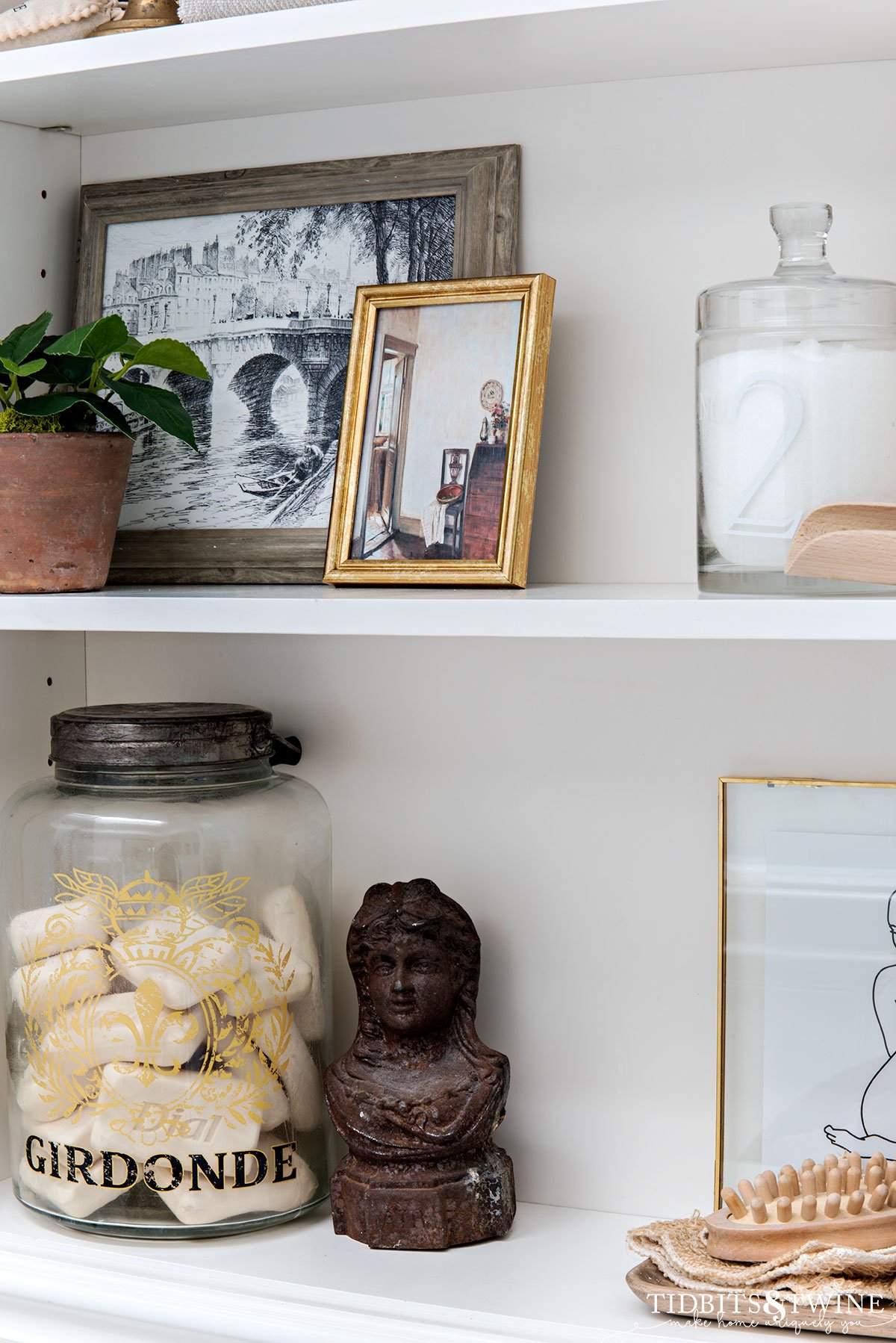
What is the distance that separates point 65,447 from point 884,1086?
0.67 metres

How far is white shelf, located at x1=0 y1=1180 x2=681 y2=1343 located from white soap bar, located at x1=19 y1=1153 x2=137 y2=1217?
0.07ft

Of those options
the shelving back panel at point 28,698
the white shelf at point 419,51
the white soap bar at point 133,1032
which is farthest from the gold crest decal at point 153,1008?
the white shelf at point 419,51

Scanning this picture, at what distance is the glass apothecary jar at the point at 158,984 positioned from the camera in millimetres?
960

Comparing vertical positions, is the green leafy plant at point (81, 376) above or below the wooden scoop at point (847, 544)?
above

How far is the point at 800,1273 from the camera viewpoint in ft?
2.67

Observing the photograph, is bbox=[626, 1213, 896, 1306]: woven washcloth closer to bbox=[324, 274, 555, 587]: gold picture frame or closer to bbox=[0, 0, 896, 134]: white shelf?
bbox=[324, 274, 555, 587]: gold picture frame

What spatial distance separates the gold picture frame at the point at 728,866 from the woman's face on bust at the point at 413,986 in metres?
0.18

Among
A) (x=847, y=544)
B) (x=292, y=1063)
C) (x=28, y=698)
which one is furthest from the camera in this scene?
(x=28, y=698)

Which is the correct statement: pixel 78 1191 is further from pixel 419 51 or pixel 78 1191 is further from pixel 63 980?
pixel 419 51

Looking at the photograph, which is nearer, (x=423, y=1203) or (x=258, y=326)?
(x=423, y=1203)

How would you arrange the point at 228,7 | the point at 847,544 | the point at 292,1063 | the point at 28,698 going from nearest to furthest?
1. the point at 847,544
2. the point at 228,7
3. the point at 292,1063
4. the point at 28,698

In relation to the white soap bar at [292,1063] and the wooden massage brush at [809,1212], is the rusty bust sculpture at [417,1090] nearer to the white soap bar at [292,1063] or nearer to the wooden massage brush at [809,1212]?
the white soap bar at [292,1063]

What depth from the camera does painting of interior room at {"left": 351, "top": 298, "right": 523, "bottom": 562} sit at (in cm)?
96

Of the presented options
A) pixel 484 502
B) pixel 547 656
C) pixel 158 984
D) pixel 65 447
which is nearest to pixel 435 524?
pixel 484 502
